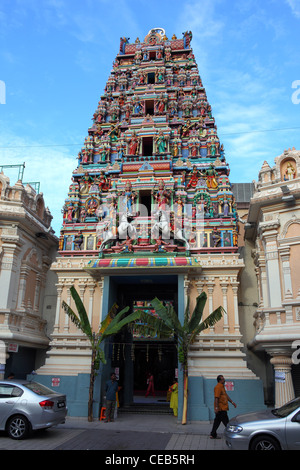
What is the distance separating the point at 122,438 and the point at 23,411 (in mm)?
2863

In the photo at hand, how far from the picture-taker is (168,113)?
21.6 metres

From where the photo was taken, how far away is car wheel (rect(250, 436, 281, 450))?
8.32 m

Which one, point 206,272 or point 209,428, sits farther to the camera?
point 206,272

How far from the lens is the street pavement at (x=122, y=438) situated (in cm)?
966

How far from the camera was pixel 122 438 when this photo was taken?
36.2 ft

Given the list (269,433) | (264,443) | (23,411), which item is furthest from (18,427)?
(269,433)

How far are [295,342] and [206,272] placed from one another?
5051 millimetres

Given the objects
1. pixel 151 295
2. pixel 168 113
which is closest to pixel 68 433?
pixel 151 295

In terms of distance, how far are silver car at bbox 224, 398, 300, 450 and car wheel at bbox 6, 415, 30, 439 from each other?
200 inches

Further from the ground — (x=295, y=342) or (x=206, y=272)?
(x=206, y=272)

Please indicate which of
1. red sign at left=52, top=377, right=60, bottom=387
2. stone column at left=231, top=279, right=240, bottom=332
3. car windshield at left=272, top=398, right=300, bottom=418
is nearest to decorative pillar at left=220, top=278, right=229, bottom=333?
stone column at left=231, top=279, right=240, bottom=332

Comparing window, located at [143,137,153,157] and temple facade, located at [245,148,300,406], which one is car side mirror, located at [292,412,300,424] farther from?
window, located at [143,137,153,157]

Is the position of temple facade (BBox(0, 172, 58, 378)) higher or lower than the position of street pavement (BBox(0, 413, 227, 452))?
higher

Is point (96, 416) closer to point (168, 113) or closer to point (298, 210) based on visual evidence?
point (298, 210)
